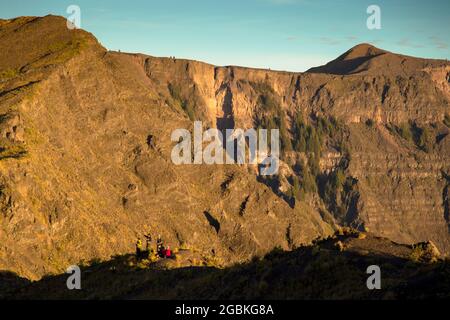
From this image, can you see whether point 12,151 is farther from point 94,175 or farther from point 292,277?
point 292,277

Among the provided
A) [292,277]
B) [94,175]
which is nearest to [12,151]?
[94,175]

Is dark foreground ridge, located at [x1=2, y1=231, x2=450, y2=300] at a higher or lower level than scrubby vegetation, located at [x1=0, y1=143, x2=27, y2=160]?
lower

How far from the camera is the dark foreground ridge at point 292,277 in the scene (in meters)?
46.4

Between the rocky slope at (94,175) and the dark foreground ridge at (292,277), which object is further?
the rocky slope at (94,175)

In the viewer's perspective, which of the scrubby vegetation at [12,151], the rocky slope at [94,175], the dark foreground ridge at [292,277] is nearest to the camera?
the dark foreground ridge at [292,277]

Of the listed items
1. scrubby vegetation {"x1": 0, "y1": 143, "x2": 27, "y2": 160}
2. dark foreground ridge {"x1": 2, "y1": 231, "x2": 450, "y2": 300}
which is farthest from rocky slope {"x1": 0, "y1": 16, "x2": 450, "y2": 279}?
dark foreground ridge {"x1": 2, "y1": 231, "x2": 450, "y2": 300}

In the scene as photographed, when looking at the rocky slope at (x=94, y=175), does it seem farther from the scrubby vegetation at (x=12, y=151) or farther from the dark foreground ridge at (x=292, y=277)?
the dark foreground ridge at (x=292, y=277)

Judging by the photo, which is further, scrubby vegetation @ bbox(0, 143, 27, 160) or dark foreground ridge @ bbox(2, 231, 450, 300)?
scrubby vegetation @ bbox(0, 143, 27, 160)

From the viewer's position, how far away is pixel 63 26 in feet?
533

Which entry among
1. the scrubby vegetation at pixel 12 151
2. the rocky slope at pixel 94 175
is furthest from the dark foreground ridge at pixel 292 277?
the scrubby vegetation at pixel 12 151

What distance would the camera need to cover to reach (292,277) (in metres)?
49.1

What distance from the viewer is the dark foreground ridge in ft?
152

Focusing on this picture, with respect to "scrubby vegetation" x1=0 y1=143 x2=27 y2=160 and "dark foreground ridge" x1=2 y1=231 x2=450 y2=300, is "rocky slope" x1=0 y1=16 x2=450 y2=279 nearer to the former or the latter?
"scrubby vegetation" x1=0 y1=143 x2=27 y2=160
